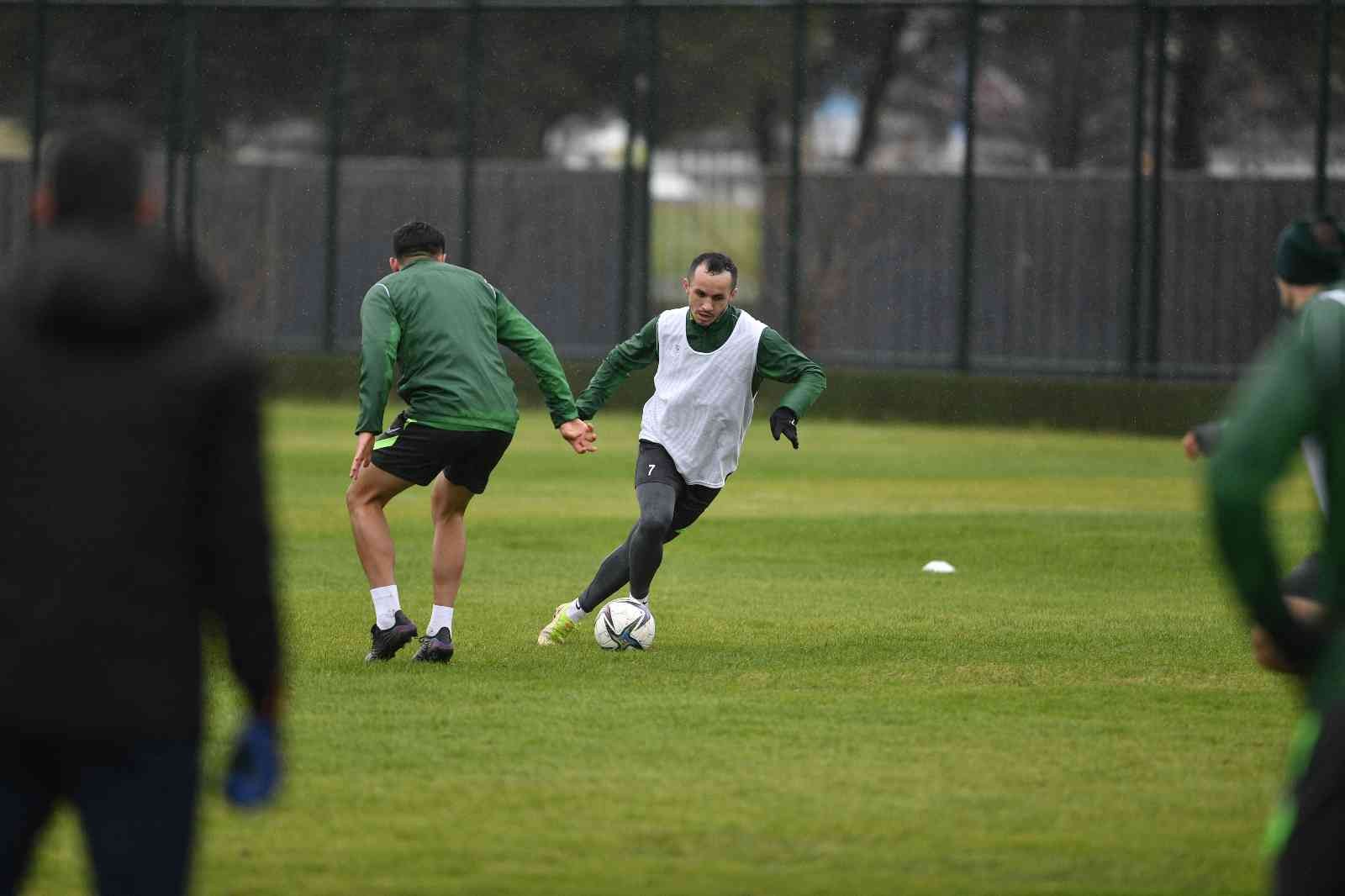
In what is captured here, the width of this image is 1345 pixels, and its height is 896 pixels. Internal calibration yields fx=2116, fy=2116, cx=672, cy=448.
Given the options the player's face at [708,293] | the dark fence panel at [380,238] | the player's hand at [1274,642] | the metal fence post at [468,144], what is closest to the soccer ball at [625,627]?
the player's face at [708,293]

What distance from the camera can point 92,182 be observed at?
3.57 m

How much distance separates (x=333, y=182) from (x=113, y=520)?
24.8m

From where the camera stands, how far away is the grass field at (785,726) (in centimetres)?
600

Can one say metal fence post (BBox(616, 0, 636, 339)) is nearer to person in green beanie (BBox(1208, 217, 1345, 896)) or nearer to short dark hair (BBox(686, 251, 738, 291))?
short dark hair (BBox(686, 251, 738, 291))

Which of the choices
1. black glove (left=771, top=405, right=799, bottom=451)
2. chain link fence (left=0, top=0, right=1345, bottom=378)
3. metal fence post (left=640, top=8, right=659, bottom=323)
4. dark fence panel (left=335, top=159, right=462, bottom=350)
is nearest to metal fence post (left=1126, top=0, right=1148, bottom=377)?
chain link fence (left=0, top=0, right=1345, bottom=378)

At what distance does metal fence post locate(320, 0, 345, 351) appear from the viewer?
2766 centimetres

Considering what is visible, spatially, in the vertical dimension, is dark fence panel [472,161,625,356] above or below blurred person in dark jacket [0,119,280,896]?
above

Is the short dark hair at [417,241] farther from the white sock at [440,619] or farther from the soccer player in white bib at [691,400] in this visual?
the white sock at [440,619]

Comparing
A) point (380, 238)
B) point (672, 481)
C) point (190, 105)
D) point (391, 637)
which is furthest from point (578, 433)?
point (190, 105)

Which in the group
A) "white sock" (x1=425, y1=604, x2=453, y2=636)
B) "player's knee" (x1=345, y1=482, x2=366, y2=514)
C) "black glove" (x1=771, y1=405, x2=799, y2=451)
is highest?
"black glove" (x1=771, y1=405, x2=799, y2=451)

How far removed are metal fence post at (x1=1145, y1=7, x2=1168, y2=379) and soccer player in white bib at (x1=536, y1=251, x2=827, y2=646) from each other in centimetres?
1557

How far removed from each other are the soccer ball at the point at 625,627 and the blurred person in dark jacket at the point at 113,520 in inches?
252

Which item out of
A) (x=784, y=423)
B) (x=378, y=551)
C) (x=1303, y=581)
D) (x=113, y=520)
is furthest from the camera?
(x=784, y=423)

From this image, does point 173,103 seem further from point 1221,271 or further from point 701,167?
point 1221,271
